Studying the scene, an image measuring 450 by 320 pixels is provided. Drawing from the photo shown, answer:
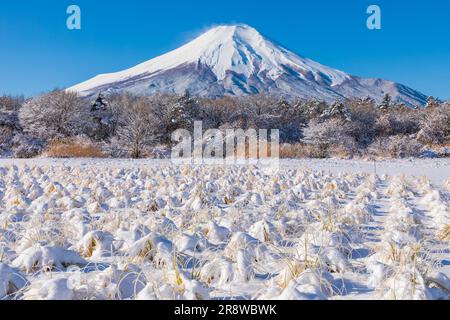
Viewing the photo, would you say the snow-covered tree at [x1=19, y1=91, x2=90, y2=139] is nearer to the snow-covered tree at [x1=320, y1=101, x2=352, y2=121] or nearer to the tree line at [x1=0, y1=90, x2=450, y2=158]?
the tree line at [x1=0, y1=90, x2=450, y2=158]

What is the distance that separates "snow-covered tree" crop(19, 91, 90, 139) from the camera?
24.1m

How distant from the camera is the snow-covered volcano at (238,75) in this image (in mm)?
86750

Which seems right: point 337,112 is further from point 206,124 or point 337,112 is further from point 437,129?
point 206,124

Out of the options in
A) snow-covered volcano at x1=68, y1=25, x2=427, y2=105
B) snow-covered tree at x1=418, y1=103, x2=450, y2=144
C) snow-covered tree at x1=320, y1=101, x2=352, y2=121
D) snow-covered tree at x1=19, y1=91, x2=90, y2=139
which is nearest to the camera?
snow-covered tree at x1=19, y1=91, x2=90, y2=139

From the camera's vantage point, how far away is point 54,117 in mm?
25109

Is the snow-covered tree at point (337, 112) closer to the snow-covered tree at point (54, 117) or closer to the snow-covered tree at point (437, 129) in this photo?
the snow-covered tree at point (437, 129)

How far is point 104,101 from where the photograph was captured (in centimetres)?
2894

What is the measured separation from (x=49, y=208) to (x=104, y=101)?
25.6m

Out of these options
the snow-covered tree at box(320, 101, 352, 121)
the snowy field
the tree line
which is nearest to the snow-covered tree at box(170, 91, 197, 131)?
the tree line

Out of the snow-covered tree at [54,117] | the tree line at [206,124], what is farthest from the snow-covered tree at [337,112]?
the snow-covered tree at [54,117]

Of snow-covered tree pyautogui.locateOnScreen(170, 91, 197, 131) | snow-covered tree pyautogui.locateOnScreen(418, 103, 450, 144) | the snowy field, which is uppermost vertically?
snow-covered tree pyautogui.locateOnScreen(170, 91, 197, 131)

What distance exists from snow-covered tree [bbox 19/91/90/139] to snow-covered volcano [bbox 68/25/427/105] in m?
51.8
